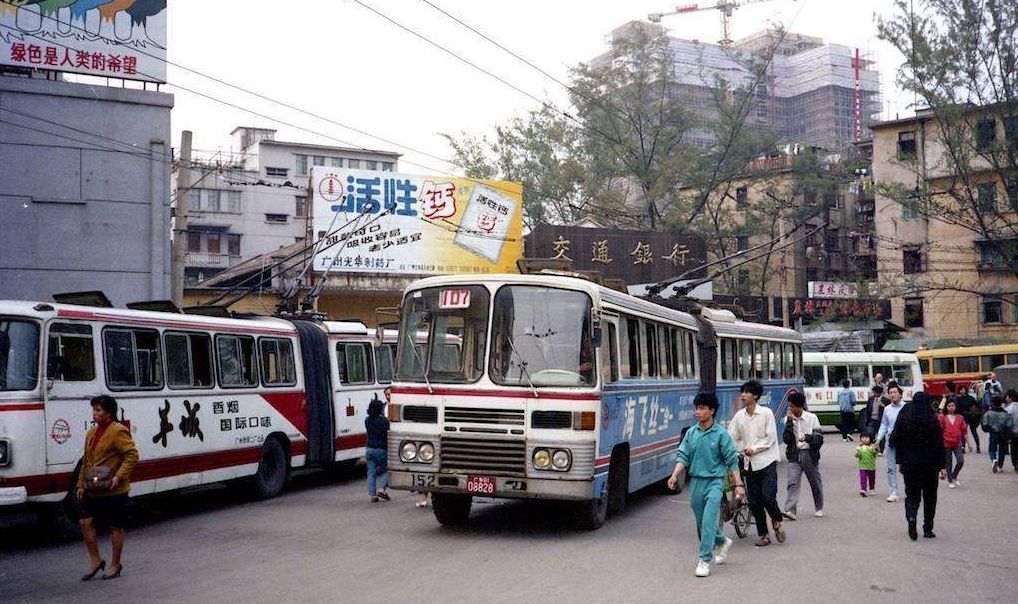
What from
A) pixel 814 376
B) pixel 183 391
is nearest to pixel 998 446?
pixel 814 376

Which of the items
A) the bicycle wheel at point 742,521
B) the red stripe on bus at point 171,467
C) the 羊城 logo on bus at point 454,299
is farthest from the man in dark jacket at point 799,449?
the red stripe on bus at point 171,467

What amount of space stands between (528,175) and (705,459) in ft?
132

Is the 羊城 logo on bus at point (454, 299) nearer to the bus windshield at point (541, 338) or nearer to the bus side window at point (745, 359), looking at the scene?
the bus windshield at point (541, 338)

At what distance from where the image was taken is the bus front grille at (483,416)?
11.7 m

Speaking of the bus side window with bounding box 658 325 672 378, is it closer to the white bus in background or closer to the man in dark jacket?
the man in dark jacket

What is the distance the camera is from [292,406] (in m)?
17.8

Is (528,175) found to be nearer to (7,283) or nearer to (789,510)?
(7,283)

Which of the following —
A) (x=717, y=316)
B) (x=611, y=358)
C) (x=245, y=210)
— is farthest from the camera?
(x=245, y=210)

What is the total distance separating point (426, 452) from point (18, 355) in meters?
4.45

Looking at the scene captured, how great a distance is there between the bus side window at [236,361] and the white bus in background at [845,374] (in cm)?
2266

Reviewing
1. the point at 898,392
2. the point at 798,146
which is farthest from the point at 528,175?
the point at 898,392

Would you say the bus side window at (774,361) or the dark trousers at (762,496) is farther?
the bus side window at (774,361)

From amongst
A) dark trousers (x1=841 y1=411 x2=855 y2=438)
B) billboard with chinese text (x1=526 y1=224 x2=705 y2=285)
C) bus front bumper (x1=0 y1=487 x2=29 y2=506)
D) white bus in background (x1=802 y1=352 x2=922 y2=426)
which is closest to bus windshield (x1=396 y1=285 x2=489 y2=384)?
bus front bumper (x1=0 y1=487 x2=29 y2=506)

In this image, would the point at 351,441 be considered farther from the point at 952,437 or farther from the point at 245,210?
the point at 245,210
